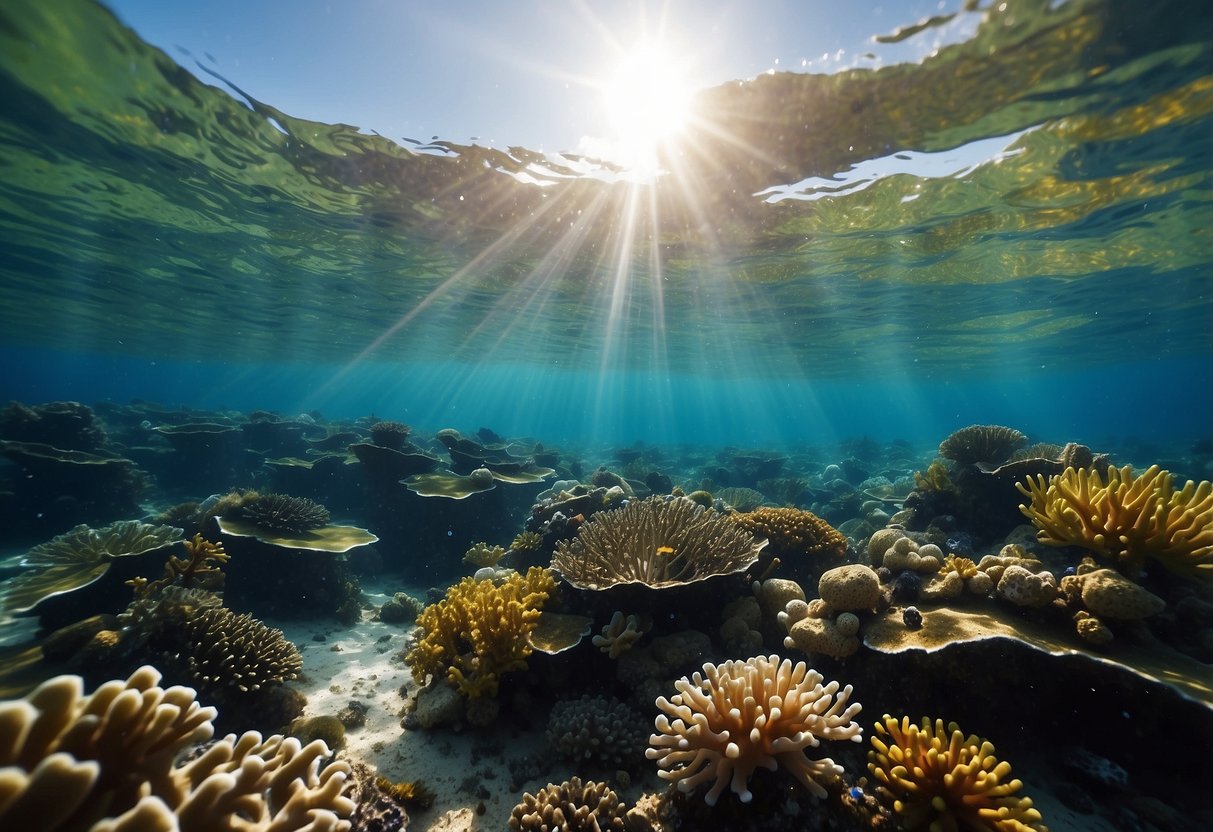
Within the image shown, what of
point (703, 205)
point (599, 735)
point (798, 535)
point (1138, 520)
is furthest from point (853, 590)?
point (703, 205)

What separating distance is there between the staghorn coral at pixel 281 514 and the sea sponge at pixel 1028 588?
11073 millimetres

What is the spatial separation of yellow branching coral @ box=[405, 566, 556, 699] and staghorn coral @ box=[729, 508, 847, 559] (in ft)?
11.3

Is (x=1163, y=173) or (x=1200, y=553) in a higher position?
(x=1163, y=173)

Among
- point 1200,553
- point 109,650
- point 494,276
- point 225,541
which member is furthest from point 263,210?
point 1200,553

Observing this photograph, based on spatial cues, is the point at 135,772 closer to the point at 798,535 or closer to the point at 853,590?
the point at 853,590

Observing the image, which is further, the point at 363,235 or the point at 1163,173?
the point at 363,235

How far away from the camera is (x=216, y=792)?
2047 millimetres

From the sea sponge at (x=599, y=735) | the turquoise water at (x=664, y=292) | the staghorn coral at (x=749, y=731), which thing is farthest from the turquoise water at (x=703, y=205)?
the sea sponge at (x=599, y=735)

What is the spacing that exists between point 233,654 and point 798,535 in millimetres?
7359

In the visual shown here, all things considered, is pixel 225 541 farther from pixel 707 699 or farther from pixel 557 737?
pixel 707 699

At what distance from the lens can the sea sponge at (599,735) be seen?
4652 mm

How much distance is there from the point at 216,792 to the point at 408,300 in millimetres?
28054

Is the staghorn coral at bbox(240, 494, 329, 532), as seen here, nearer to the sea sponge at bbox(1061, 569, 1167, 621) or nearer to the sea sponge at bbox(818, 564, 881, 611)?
the sea sponge at bbox(818, 564, 881, 611)

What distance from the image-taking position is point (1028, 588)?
4.60 m
